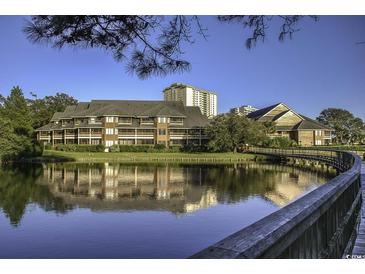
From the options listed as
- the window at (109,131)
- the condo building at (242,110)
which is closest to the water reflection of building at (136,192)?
the condo building at (242,110)

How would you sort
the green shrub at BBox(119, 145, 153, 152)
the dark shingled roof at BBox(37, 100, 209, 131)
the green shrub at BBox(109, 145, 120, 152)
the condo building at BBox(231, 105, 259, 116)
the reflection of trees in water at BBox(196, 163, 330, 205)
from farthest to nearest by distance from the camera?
the dark shingled roof at BBox(37, 100, 209, 131)
the condo building at BBox(231, 105, 259, 116)
the green shrub at BBox(109, 145, 120, 152)
the green shrub at BBox(119, 145, 153, 152)
the reflection of trees in water at BBox(196, 163, 330, 205)

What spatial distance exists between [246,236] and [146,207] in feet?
35.3

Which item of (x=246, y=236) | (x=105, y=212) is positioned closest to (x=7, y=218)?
(x=105, y=212)

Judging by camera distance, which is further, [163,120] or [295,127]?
[295,127]

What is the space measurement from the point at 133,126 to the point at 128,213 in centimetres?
3335

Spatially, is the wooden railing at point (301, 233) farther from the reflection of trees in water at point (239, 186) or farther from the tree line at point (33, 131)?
the tree line at point (33, 131)

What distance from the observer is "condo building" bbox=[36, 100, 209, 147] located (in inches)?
1725

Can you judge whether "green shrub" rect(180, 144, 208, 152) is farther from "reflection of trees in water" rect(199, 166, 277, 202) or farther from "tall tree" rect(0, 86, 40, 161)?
"reflection of trees in water" rect(199, 166, 277, 202)

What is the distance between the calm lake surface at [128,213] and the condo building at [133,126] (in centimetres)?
2379

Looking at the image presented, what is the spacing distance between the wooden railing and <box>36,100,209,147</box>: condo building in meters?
39.9

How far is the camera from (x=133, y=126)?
44344 millimetres

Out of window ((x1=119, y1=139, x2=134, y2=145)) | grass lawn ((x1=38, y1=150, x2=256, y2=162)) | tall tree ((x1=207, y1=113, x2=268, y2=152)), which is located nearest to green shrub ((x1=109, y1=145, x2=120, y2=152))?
window ((x1=119, y1=139, x2=134, y2=145))

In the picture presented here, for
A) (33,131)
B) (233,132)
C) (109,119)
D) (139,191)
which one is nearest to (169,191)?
(139,191)

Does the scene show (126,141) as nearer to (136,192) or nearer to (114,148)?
(114,148)
